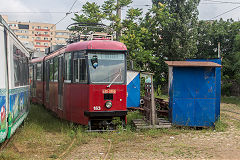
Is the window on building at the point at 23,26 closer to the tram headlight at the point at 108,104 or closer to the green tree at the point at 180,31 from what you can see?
the green tree at the point at 180,31

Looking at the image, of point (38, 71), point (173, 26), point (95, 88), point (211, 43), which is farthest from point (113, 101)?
point (211, 43)

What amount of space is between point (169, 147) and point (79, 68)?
164 inches

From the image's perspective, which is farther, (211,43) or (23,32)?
(23,32)

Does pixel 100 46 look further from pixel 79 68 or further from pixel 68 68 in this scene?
pixel 68 68

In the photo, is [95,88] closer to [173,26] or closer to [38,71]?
[38,71]

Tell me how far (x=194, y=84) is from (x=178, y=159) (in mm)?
4984

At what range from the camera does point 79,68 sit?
11078 mm

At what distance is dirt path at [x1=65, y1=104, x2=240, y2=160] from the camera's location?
7.67 meters

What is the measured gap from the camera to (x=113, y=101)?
10.8 metres

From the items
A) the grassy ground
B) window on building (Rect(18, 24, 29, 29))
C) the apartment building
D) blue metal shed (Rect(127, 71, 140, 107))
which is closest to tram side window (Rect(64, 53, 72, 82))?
the grassy ground

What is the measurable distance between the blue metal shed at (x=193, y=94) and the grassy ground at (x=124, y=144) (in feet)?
1.39

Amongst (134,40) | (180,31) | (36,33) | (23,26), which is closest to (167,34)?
(180,31)

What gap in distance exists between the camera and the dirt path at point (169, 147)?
7671 millimetres

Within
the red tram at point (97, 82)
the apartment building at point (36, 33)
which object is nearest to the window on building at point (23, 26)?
the apartment building at point (36, 33)
